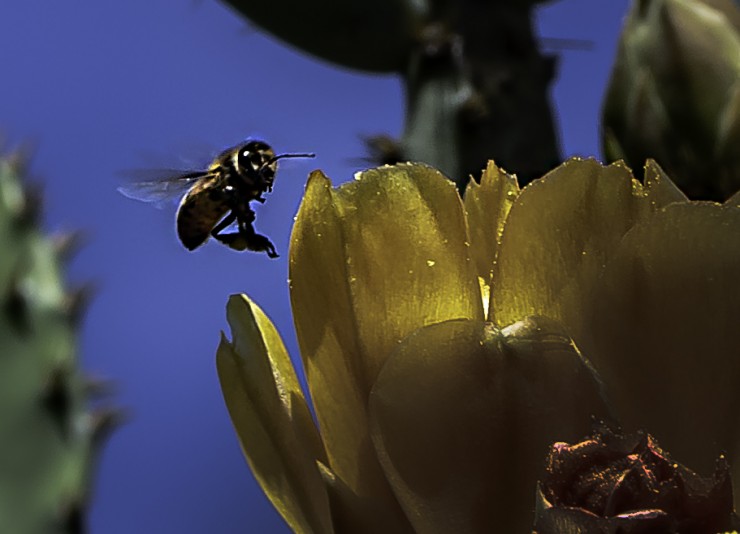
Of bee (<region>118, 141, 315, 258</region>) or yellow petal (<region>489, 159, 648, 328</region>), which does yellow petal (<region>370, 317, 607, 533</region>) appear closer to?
yellow petal (<region>489, 159, 648, 328</region>)

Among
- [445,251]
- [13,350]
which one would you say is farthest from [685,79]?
[13,350]

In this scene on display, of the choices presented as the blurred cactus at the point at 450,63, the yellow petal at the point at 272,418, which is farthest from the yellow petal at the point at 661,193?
the blurred cactus at the point at 450,63

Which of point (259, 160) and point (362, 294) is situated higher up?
point (259, 160)

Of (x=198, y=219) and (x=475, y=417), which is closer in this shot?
(x=475, y=417)

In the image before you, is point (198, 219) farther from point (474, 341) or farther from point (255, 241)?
point (474, 341)

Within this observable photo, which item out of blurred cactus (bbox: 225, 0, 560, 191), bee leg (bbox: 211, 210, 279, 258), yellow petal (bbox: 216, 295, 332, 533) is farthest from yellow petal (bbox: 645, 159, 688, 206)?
blurred cactus (bbox: 225, 0, 560, 191)

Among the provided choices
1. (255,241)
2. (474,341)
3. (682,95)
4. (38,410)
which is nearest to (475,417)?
(474,341)

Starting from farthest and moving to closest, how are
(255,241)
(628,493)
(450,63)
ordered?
1. (450,63)
2. (255,241)
3. (628,493)
